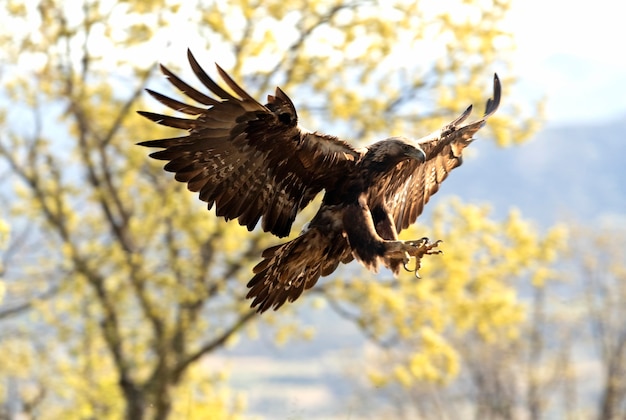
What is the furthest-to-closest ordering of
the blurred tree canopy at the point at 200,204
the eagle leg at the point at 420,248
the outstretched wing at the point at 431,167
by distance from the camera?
the blurred tree canopy at the point at 200,204, the outstretched wing at the point at 431,167, the eagle leg at the point at 420,248

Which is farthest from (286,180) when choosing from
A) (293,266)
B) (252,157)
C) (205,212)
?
(205,212)

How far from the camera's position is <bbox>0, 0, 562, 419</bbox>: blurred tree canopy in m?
13.0

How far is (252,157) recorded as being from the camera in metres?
4.36

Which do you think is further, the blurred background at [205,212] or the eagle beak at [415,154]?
the blurred background at [205,212]

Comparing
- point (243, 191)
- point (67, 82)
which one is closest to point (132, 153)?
point (67, 82)

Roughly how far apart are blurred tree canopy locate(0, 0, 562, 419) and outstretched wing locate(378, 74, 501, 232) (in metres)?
6.86

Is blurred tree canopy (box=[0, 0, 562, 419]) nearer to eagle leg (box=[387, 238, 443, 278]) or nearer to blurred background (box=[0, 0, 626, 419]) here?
blurred background (box=[0, 0, 626, 419])

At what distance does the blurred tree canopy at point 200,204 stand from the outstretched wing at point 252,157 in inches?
315

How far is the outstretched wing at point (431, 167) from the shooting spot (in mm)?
5082

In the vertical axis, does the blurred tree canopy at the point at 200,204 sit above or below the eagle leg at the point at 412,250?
above

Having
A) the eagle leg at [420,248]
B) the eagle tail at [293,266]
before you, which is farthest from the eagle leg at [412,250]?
the eagle tail at [293,266]

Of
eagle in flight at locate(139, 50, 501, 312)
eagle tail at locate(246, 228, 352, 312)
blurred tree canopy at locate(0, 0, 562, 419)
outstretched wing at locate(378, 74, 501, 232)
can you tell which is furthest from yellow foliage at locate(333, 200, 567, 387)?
eagle in flight at locate(139, 50, 501, 312)

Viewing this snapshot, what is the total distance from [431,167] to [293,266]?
4.86 feet

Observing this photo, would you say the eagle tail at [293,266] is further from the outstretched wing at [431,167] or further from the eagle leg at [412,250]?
the outstretched wing at [431,167]
